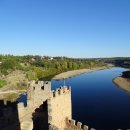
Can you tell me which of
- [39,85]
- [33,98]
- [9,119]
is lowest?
[9,119]

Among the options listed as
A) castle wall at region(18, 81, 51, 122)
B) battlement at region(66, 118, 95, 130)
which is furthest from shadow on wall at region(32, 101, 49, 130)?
battlement at region(66, 118, 95, 130)

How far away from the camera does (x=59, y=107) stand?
22.6 meters

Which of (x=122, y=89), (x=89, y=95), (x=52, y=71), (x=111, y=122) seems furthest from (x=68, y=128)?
(x=52, y=71)

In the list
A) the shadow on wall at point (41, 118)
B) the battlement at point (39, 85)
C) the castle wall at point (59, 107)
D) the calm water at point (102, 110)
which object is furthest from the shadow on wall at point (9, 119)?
the calm water at point (102, 110)

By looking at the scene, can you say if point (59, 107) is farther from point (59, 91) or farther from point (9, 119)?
point (9, 119)

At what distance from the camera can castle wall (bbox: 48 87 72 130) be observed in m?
21.7

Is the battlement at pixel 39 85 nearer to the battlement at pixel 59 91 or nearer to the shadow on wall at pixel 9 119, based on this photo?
the battlement at pixel 59 91

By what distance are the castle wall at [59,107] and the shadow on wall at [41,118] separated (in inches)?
52.1

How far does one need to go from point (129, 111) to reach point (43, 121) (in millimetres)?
33364

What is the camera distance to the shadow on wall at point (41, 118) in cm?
2341

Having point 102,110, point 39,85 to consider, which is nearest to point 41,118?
point 39,85

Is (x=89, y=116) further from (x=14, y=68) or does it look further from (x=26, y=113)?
(x=14, y=68)

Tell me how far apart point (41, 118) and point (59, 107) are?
231cm

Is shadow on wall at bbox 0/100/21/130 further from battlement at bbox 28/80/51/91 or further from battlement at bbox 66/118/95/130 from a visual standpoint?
battlement at bbox 66/118/95/130
